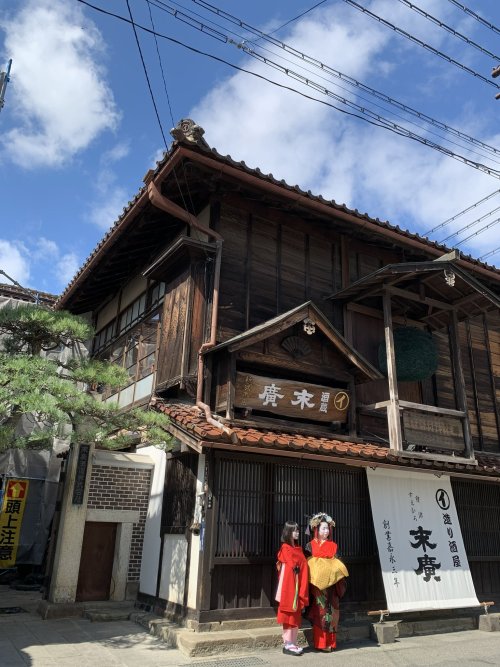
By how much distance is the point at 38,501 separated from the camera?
1533 cm

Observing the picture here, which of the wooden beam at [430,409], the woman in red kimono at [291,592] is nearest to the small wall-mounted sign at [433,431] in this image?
the wooden beam at [430,409]

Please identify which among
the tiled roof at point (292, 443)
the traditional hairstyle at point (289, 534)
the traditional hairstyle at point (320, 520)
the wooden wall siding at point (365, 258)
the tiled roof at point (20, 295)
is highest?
the tiled roof at point (20, 295)

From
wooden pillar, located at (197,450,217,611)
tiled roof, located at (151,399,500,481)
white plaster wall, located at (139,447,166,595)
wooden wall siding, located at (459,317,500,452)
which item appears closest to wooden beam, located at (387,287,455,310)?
wooden wall siding, located at (459,317,500,452)

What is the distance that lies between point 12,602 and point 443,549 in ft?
29.8

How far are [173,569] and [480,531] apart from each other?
700 centimetres

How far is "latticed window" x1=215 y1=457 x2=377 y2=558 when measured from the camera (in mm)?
8484

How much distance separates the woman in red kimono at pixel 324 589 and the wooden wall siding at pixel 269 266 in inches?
163

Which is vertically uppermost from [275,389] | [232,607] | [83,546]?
[275,389]

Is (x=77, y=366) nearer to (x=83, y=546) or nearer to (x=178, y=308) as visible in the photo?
(x=178, y=308)

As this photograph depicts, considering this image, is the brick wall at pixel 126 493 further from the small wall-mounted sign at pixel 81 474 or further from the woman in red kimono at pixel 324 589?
the woman in red kimono at pixel 324 589

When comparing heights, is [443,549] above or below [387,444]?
below

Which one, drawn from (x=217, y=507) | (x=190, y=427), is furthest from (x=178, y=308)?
(x=217, y=507)

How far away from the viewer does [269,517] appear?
29.0ft

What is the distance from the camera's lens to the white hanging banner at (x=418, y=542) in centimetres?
915
